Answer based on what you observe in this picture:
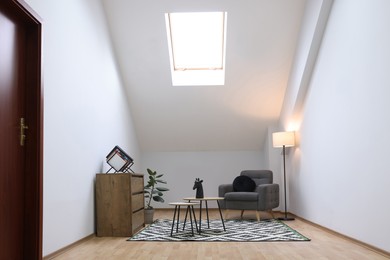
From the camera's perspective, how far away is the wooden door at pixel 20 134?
284 cm

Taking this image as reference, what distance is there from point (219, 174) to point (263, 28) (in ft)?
10.1

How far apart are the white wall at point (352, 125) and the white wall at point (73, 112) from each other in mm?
2572

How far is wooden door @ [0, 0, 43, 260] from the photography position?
9.33 ft

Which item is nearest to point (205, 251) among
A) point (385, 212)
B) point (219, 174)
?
point (385, 212)

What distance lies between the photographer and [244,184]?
22.2ft

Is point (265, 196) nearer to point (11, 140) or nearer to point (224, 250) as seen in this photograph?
→ point (224, 250)

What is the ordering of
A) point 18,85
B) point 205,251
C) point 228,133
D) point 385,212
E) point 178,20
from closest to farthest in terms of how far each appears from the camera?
point 18,85 → point 385,212 → point 205,251 → point 178,20 → point 228,133

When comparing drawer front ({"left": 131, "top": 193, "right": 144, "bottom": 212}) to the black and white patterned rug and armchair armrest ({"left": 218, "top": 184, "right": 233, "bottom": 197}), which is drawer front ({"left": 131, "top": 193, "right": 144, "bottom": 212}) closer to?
the black and white patterned rug

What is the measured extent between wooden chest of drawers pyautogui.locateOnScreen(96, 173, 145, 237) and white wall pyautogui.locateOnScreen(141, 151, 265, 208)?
309 cm

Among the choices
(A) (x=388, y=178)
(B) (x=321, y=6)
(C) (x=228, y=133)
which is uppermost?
(B) (x=321, y=6)

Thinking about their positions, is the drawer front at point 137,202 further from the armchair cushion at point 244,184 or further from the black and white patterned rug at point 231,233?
the armchair cushion at point 244,184

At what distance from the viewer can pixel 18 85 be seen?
3068 mm

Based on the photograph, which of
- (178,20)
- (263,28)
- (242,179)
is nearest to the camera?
(263,28)

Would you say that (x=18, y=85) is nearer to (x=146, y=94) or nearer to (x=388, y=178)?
(x=388, y=178)
